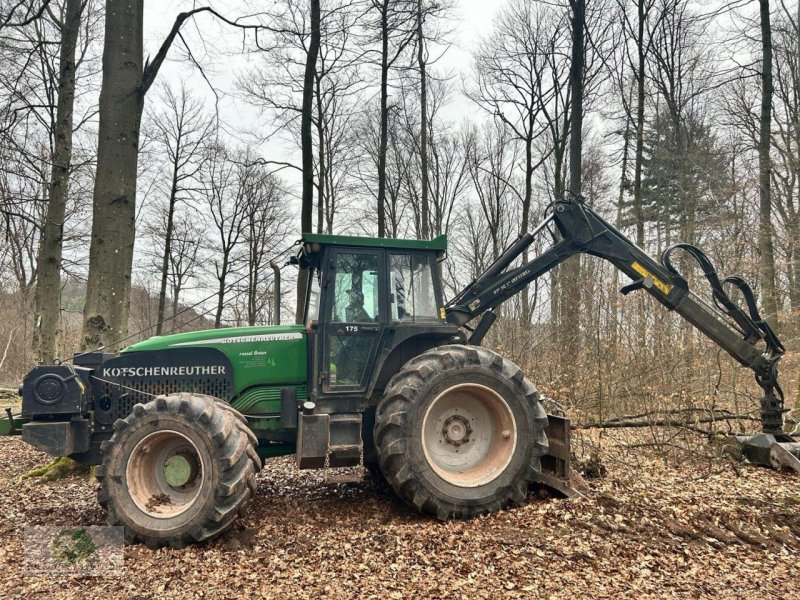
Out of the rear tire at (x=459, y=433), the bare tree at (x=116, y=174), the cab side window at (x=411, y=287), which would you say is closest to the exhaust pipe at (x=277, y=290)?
the cab side window at (x=411, y=287)

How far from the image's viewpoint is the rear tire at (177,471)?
4.30 metres

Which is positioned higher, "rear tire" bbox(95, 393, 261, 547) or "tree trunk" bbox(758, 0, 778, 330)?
"tree trunk" bbox(758, 0, 778, 330)

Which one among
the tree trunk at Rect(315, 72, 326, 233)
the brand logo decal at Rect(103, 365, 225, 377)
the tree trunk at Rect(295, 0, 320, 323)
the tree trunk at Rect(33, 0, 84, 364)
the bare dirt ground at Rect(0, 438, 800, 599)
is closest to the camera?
the bare dirt ground at Rect(0, 438, 800, 599)

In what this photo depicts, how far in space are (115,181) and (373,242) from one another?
387 centimetres

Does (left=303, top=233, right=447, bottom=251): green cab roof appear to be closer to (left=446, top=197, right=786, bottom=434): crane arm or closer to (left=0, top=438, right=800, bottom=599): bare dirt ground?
(left=446, top=197, right=786, bottom=434): crane arm

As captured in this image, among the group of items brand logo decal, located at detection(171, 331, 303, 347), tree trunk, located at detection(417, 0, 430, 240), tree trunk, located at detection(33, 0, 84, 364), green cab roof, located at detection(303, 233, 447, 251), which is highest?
tree trunk, located at detection(417, 0, 430, 240)

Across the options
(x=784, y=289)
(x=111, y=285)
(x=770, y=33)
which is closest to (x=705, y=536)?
(x=111, y=285)

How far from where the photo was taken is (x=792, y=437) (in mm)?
6363

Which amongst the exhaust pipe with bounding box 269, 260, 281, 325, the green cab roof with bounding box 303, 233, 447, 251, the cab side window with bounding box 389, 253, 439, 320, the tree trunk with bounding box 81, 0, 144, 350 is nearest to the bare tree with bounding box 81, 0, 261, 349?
the tree trunk with bounding box 81, 0, 144, 350

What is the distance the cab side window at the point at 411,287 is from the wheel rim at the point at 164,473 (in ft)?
7.21

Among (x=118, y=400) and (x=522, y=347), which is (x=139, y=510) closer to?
(x=118, y=400)

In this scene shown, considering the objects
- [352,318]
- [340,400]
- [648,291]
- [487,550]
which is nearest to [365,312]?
[352,318]

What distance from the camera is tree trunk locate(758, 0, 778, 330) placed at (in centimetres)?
1223

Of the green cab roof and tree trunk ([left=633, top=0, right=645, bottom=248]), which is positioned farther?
tree trunk ([left=633, top=0, right=645, bottom=248])
